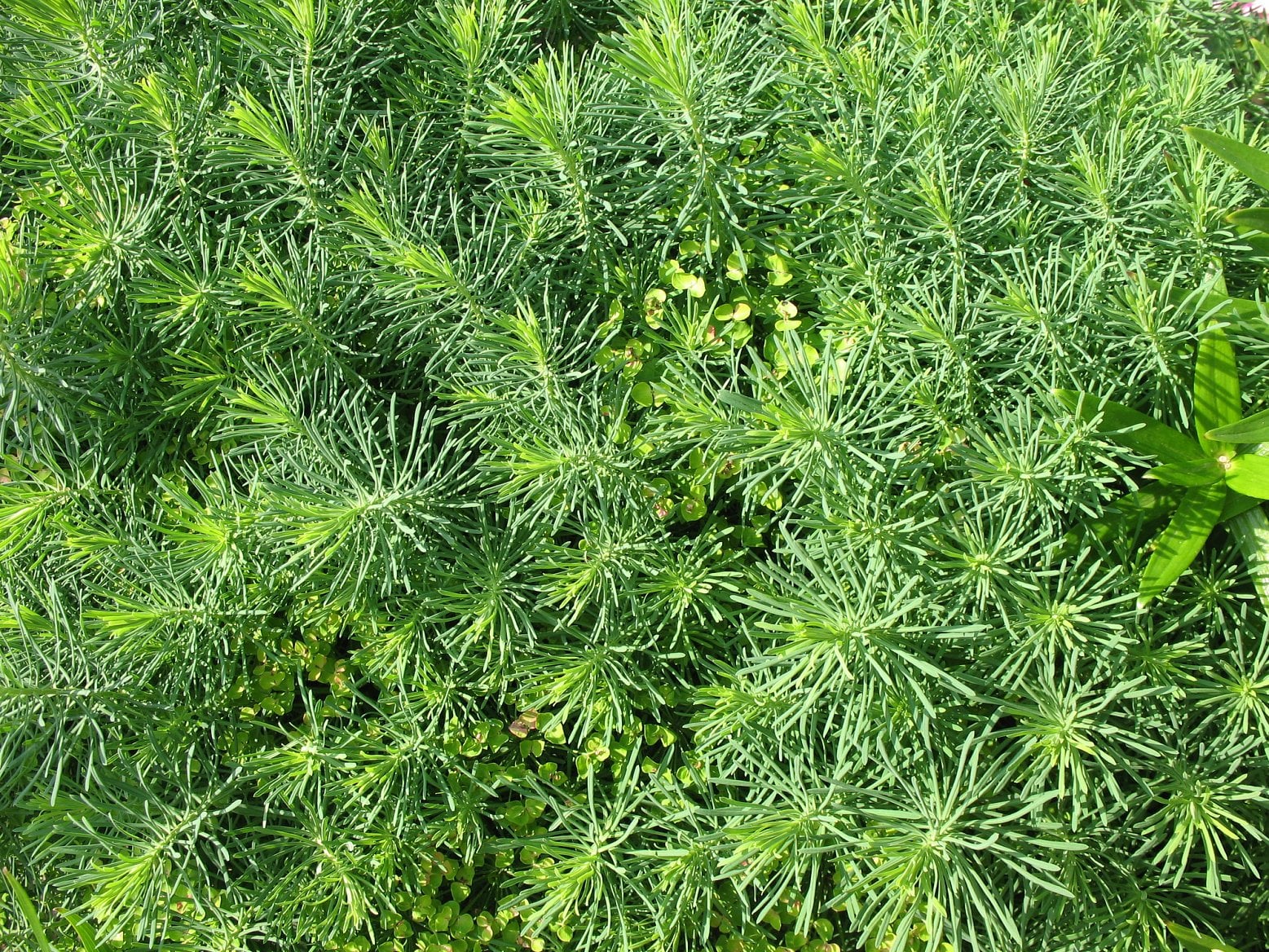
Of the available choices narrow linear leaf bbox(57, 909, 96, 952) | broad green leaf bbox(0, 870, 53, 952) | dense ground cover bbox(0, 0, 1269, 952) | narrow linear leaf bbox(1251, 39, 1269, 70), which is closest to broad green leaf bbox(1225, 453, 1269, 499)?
dense ground cover bbox(0, 0, 1269, 952)

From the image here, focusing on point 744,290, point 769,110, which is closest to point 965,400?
point 744,290

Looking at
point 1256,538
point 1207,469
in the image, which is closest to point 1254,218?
point 1207,469

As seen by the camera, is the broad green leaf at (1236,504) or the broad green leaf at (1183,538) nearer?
the broad green leaf at (1183,538)

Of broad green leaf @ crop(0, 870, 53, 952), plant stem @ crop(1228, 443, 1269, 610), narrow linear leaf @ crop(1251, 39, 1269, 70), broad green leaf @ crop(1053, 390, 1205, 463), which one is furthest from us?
narrow linear leaf @ crop(1251, 39, 1269, 70)

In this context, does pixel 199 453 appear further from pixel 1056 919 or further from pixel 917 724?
pixel 1056 919

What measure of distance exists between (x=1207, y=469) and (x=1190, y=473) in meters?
0.04

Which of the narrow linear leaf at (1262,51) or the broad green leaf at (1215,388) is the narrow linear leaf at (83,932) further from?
the narrow linear leaf at (1262,51)

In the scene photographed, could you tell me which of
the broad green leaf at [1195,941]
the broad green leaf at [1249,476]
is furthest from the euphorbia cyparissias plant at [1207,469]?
the broad green leaf at [1195,941]

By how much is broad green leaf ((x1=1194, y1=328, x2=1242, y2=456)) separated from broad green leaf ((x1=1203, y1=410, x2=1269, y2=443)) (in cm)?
5

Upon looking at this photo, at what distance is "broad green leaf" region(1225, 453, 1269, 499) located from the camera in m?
1.80

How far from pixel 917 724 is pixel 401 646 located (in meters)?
1.02

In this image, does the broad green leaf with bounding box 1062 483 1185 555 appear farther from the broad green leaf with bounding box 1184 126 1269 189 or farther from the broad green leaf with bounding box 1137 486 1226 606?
the broad green leaf with bounding box 1184 126 1269 189

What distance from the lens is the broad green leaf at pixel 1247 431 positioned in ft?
5.76

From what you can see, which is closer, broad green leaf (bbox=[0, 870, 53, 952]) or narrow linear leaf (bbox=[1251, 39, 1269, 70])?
broad green leaf (bbox=[0, 870, 53, 952])
